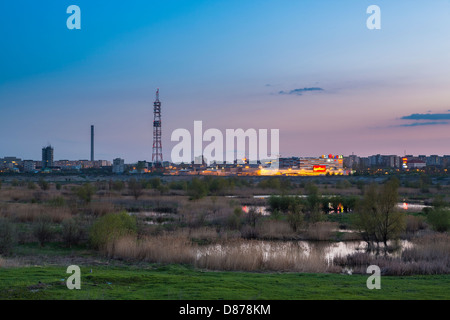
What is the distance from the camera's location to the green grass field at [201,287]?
33.5ft

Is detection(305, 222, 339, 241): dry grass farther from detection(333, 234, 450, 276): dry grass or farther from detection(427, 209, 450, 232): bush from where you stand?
detection(427, 209, 450, 232): bush

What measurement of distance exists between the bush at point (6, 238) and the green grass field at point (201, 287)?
20.3ft

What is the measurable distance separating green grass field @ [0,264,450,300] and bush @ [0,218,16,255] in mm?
6192

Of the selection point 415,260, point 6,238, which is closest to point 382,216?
point 415,260

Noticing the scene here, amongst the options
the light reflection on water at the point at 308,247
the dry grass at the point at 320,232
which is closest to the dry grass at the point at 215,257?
the light reflection on water at the point at 308,247

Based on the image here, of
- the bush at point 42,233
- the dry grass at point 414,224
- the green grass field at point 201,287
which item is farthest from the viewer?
the dry grass at point 414,224

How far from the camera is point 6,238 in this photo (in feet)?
63.8

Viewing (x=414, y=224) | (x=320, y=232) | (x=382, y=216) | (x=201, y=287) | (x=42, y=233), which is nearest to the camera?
(x=201, y=287)

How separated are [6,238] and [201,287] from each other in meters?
12.4

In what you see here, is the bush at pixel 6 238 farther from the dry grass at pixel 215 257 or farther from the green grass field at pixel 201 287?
the green grass field at pixel 201 287

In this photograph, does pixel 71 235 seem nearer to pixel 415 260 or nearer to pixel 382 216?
pixel 382 216

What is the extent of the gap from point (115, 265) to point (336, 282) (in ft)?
29.8
